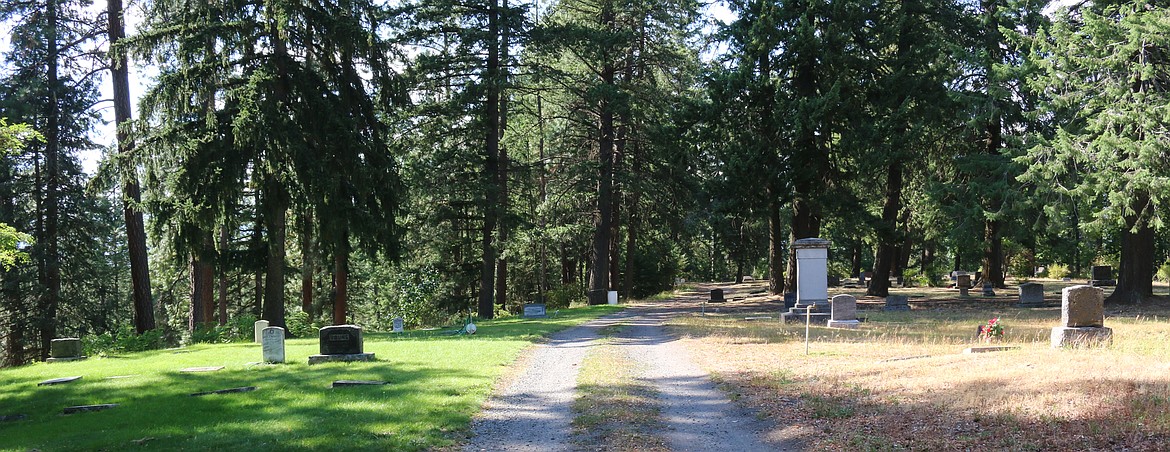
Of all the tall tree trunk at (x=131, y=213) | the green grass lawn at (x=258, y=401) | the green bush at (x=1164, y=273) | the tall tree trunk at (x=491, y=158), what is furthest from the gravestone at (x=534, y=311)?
the green bush at (x=1164, y=273)

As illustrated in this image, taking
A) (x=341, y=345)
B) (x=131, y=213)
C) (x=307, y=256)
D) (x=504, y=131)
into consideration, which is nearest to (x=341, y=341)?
(x=341, y=345)

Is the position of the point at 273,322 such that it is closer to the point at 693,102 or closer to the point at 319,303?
the point at 319,303

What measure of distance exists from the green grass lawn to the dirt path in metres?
0.44

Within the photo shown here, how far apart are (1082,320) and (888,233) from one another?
49.1 feet

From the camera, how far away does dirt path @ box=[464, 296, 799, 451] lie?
7.42 metres

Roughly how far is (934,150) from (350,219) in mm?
23967

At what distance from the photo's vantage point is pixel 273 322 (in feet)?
63.0

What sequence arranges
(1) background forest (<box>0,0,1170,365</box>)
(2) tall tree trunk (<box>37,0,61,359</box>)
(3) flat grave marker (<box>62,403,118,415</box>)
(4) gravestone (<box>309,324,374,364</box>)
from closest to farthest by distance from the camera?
(3) flat grave marker (<box>62,403,118,415</box>) → (4) gravestone (<box>309,324,374,364</box>) → (1) background forest (<box>0,0,1170,365</box>) → (2) tall tree trunk (<box>37,0,61,359</box>)

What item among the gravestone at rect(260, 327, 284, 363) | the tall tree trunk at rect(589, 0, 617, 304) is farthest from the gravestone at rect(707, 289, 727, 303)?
the gravestone at rect(260, 327, 284, 363)

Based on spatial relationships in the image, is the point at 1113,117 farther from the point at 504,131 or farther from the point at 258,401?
the point at 258,401

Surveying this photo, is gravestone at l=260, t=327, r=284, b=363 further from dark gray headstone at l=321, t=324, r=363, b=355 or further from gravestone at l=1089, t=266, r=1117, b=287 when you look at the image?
gravestone at l=1089, t=266, r=1117, b=287

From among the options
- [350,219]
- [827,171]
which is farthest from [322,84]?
[827,171]

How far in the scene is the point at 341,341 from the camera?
541 inches

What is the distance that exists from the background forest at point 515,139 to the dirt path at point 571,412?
8.19 meters
